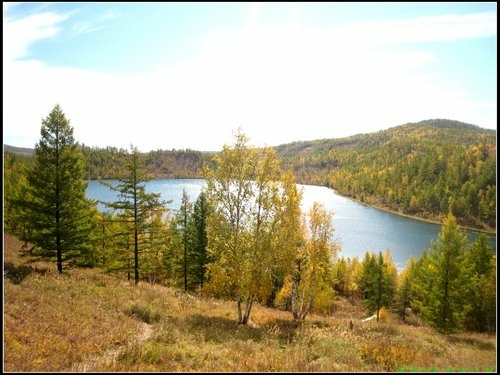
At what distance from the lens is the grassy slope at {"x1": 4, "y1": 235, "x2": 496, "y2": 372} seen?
8.99 m

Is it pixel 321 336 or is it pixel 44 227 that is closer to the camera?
pixel 321 336

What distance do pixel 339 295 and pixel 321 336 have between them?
2467 inches

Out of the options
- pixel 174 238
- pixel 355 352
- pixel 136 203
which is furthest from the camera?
pixel 174 238

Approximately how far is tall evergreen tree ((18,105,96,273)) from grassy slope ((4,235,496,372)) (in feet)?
10.9

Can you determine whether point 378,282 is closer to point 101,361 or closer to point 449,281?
point 449,281

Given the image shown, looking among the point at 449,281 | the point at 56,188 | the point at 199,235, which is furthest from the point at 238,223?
the point at 449,281

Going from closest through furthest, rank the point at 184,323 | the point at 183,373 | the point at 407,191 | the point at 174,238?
the point at 183,373
the point at 184,323
the point at 174,238
the point at 407,191

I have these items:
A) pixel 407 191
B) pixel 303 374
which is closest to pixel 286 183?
pixel 303 374

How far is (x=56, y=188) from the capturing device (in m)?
20.0

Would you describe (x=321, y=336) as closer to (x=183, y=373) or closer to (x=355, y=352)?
(x=355, y=352)

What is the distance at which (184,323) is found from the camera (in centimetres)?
1507

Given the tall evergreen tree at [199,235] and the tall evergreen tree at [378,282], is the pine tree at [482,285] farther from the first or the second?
the tall evergreen tree at [199,235]

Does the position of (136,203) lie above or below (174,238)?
above

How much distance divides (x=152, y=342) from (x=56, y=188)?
13.5 meters
